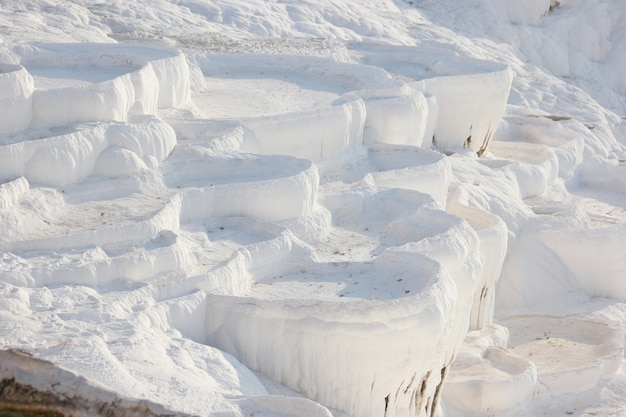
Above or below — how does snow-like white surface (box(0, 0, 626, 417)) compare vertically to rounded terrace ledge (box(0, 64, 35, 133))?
below

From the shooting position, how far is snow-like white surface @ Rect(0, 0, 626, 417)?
745 centimetres

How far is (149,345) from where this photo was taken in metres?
6.93

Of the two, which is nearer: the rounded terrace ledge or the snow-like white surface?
the snow-like white surface

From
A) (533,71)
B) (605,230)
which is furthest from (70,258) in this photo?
(533,71)

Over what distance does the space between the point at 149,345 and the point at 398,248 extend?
2558mm

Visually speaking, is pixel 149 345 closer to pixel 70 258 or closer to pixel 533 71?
pixel 70 258

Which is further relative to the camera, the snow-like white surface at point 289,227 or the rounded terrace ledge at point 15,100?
the rounded terrace ledge at point 15,100

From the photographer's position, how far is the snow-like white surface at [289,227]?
7445 mm

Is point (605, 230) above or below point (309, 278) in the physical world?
below

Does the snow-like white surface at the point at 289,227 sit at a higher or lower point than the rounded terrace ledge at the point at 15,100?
lower

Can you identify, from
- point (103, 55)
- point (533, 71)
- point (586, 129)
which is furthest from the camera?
point (533, 71)

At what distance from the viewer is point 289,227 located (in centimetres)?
933

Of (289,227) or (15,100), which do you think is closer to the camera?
(289,227)

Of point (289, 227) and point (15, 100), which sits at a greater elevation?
point (15, 100)
